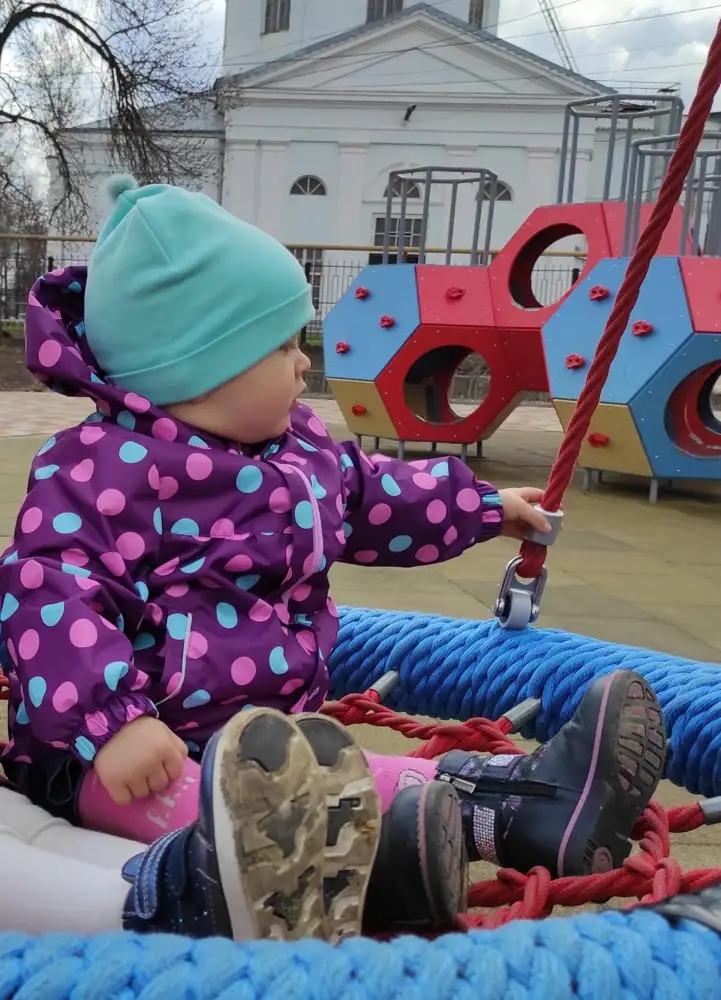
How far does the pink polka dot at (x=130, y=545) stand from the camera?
0.82 meters

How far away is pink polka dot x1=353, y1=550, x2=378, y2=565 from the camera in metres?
1.11

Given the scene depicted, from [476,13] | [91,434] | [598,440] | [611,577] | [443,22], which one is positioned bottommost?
[611,577]

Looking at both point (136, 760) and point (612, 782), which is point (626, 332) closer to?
point (612, 782)

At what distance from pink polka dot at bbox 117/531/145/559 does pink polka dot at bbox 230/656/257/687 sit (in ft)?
0.38

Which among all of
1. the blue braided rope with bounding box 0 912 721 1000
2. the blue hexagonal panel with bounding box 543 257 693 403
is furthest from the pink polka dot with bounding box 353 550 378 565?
the blue hexagonal panel with bounding box 543 257 693 403

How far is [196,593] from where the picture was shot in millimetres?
852

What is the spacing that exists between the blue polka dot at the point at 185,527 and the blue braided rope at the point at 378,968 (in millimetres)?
396

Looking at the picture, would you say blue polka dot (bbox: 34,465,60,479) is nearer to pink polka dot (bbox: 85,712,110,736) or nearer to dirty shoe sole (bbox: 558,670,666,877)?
pink polka dot (bbox: 85,712,110,736)

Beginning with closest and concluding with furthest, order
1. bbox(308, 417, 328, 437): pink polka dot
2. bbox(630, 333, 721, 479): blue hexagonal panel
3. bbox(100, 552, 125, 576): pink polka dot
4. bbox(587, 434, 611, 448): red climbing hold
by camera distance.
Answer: bbox(100, 552, 125, 576): pink polka dot → bbox(308, 417, 328, 437): pink polka dot → bbox(630, 333, 721, 479): blue hexagonal panel → bbox(587, 434, 611, 448): red climbing hold

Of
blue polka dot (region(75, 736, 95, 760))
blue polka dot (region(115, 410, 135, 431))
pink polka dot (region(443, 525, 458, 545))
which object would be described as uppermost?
blue polka dot (region(115, 410, 135, 431))

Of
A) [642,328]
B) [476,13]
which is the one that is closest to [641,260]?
[642,328]

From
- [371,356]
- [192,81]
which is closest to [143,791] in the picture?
[371,356]

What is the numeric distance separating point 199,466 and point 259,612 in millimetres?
130

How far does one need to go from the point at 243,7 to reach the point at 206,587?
23.9 meters
